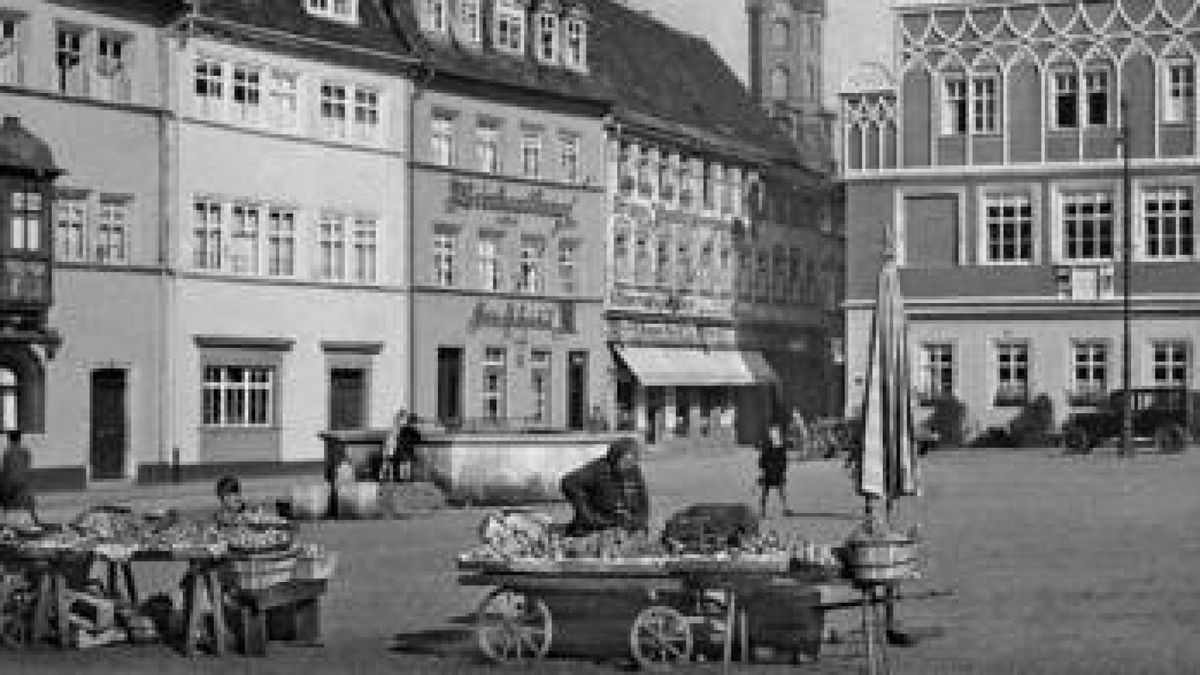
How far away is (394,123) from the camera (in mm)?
55156

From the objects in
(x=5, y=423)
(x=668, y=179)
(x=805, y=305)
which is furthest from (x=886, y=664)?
(x=805, y=305)

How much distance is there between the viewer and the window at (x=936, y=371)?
6438 cm

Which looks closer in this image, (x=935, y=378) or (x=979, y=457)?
(x=979, y=457)

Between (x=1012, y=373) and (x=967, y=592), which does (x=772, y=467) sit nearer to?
(x=967, y=592)

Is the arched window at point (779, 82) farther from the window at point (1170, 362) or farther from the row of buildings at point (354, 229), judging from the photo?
the window at point (1170, 362)

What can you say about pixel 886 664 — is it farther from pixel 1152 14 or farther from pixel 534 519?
pixel 1152 14

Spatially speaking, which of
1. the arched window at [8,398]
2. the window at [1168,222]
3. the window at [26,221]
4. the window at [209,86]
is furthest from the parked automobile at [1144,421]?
the arched window at [8,398]

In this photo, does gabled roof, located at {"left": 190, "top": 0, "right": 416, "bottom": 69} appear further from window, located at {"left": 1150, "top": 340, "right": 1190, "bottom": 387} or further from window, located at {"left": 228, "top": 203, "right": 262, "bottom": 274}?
window, located at {"left": 1150, "top": 340, "right": 1190, "bottom": 387}

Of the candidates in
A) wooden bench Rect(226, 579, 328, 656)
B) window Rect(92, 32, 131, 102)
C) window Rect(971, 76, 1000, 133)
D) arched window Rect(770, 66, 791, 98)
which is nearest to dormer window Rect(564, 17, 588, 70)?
window Rect(971, 76, 1000, 133)

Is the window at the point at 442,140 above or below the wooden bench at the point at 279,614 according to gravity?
above

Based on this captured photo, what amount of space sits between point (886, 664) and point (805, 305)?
231 ft

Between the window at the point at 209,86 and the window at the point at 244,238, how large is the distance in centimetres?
239

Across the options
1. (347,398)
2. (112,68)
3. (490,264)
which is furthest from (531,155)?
(112,68)

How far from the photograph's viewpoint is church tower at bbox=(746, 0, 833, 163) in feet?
294
